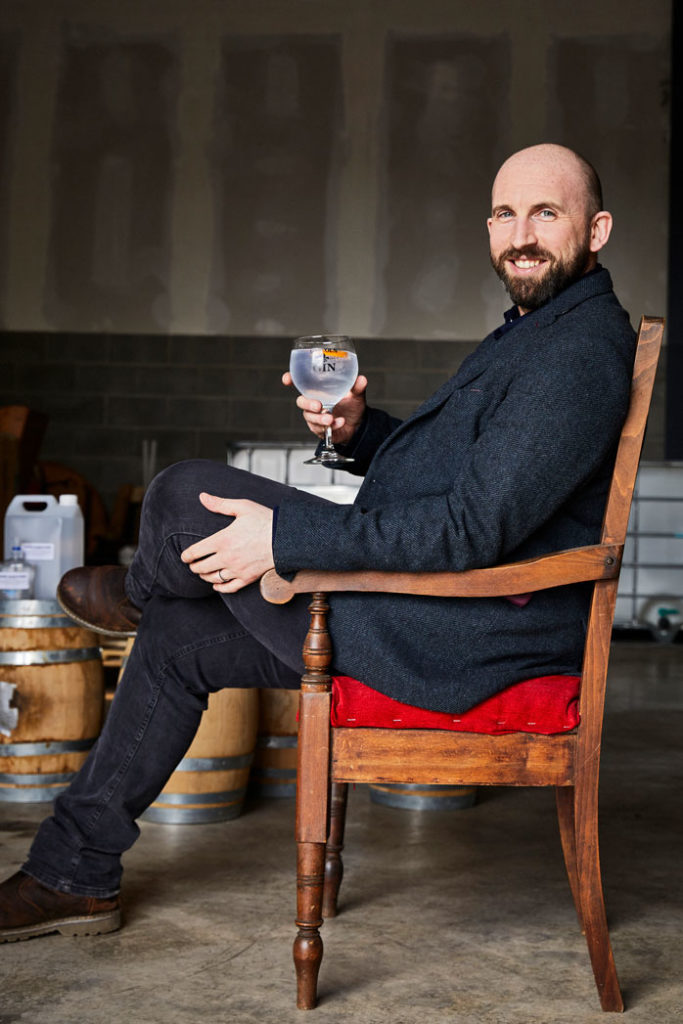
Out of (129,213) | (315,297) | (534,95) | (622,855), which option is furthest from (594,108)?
(622,855)

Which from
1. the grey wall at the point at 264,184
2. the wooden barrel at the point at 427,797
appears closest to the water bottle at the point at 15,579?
the wooden barrel at the point at 427,797

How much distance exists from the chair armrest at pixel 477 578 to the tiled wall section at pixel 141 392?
5.97m

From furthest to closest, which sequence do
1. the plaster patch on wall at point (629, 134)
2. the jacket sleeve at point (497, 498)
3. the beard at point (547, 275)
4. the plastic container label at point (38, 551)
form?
the plaster patch on wall at point (629, 134)
the plastic container label at point (38, 551)
the beard at point (547, 275)
the jacket sleeve at point (497, 498)

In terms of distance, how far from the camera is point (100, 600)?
6.24 feet

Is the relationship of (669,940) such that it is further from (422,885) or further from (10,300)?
(10,300)

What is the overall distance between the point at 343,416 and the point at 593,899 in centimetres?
95

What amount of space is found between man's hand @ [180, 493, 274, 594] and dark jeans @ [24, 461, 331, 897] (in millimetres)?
108

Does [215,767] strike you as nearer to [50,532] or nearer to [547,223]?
[50,532]

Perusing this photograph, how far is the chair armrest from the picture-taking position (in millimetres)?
1508

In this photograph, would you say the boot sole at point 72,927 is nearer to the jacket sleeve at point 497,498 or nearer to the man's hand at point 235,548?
the man's hand at point 235,548

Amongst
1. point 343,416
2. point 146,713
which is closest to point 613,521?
point 343,416

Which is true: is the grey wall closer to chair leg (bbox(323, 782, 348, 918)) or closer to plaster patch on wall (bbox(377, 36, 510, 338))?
plaster patch on wall (bbox(377, 36, 510, 338))

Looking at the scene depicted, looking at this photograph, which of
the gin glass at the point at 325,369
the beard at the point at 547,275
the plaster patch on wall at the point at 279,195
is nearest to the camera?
the beard at the point at 547,275

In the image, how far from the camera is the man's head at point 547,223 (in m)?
1.72
